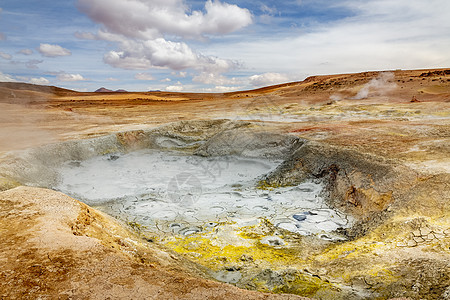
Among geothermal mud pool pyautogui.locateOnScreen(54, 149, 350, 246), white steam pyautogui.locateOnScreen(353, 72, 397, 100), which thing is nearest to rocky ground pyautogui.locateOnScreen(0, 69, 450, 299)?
geothermal mud pool pyautogui.locateOnScreen(54, 149, 350, 246)

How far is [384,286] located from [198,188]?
13.9 ft

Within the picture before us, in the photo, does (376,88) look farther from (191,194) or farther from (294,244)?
(294,244)

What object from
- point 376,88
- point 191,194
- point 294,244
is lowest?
point 294,244

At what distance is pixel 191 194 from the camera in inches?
230

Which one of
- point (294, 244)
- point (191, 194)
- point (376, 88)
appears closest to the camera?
point (294, 244)

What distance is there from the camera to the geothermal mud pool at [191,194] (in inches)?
174

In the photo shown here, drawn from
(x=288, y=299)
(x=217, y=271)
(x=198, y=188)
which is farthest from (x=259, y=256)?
(x=198, y=188)

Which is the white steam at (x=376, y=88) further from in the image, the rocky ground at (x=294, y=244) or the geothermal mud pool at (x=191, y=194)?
the geothermal mud pool at (x=191, y=194)

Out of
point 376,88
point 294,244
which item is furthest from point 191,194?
point 376,88

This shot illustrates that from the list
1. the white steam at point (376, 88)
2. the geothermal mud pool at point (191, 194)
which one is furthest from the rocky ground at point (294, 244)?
the white steam at point (376, 88)

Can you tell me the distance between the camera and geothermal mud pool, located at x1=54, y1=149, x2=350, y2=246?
4414 millimetres

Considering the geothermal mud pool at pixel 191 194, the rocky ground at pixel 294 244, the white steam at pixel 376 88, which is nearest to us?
the rocky ground at pixel 294 244

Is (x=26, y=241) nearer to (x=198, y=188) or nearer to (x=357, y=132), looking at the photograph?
(x=198, y=188)

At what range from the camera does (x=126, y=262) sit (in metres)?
2.20
